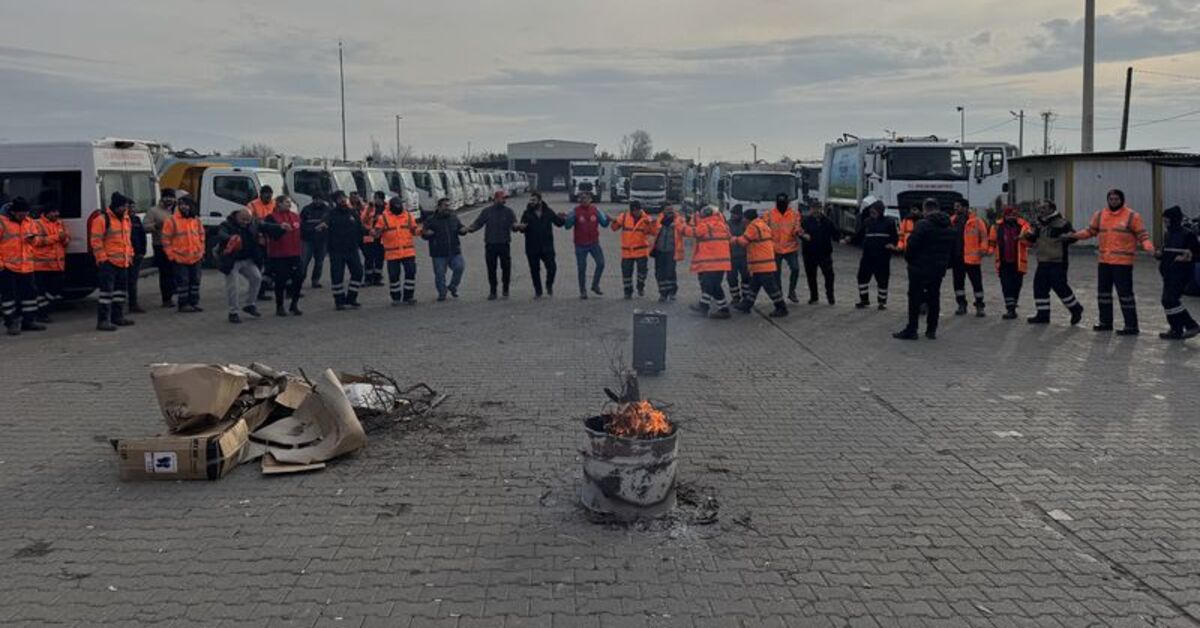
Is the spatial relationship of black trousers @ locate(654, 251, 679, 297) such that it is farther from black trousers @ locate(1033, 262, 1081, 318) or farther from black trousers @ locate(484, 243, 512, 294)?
black trousers @ locate(1033, 262, 1081, 318)

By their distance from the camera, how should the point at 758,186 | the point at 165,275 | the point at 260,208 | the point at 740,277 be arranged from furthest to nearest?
the point at 758,186
the point at 260,208
the point at 165,275
the point at 740,277

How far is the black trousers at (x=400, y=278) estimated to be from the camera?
1466 cm

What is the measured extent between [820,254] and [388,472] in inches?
385

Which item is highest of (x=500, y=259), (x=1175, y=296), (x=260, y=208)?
(x=260, y=208)

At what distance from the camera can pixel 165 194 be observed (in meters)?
15.0

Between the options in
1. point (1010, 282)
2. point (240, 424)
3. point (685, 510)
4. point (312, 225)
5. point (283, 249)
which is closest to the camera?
point (685, 510)

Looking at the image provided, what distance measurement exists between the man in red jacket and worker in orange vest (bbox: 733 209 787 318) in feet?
21.0

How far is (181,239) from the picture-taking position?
13.8 m

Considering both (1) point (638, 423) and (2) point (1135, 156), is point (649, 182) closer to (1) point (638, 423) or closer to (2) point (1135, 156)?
(2) point (1135, 156)

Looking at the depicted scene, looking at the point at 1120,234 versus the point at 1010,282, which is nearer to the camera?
the point at 1120,234

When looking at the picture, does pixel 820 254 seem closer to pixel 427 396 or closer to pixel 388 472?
pixel 427 396

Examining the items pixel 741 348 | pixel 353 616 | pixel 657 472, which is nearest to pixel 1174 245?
pixel 741 348

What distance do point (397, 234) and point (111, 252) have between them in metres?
3.99

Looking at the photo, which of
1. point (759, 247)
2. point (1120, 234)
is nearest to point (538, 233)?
point (759, 247)
